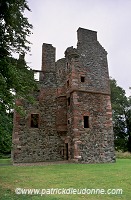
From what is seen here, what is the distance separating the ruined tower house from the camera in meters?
17.4

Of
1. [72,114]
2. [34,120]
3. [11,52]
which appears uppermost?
[11,52]

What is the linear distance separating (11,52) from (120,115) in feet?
96.2

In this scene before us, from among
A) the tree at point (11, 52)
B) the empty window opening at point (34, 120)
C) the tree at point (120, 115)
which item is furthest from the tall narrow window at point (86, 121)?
the tree at point (120, 115)

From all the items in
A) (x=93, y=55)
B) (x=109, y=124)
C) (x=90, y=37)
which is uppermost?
(x=90, y=37)

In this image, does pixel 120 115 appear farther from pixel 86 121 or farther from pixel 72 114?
pixel 72 114

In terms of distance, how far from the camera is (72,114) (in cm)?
1769

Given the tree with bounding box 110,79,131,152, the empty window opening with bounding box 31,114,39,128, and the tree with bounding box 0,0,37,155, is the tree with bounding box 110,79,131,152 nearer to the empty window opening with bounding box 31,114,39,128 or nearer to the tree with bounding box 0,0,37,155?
the empty window opening with bounding box 31,114,39,128

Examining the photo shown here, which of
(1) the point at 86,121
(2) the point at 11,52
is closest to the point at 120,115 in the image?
(1) the point at 86,121

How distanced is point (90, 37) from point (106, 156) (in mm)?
11311

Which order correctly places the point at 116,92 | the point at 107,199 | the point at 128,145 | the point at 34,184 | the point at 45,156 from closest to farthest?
1. the point at 107,199
2. the point at 34,184
3. the point at 45,156
4. the point at 128,145
5. the point at 116,92

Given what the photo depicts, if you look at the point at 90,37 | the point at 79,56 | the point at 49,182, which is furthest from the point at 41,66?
the point at 49,182

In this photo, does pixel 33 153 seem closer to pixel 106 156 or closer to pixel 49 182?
pixel 106 156

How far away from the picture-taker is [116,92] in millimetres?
36406

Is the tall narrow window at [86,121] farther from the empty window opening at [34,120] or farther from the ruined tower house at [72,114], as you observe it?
the empty window opening at [34,120]
